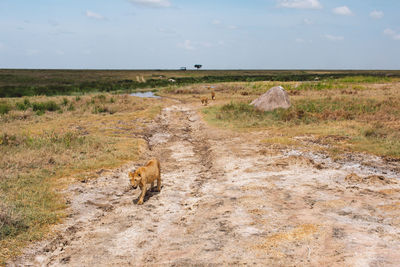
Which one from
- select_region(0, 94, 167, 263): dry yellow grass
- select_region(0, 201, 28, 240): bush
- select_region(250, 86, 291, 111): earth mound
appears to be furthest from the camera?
select_region(250, 86, 291, 111): earth mound

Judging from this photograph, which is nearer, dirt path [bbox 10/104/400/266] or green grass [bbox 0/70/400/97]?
dirt path [bbox 10/104/400/266]

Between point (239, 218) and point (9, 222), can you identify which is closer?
point (9, 222)

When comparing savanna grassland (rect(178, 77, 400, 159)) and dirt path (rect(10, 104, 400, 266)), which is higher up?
savanna grassland (rect(178, 77, 400, 159))

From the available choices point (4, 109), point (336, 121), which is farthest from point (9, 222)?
point (4, 109)

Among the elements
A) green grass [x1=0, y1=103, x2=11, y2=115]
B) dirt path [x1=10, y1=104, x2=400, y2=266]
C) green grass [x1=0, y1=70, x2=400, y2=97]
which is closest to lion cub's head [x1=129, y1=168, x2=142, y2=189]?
dirt path [x1=10, y1=104, x2=400, y2=266]

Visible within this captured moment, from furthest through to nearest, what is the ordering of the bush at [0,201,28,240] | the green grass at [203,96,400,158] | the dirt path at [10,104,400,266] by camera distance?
1. the green grass at [203,96,400,158]
2. the bush at [0,201,28,240]
3. the dirt path at [10,104,400,266]

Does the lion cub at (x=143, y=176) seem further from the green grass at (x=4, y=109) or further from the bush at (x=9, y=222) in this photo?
the green grass at (x=4, y=109)

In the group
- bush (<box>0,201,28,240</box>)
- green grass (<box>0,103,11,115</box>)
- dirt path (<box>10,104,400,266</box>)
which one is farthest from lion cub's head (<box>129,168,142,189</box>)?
green grass (<box>0,103,11,115</box>)

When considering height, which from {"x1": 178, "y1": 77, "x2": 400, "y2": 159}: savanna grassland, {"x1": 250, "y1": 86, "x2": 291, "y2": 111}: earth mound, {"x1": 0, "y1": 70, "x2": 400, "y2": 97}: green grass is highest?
{"x1": 0, "y1": 70, "x2": 400, "y2": 97}: green grass

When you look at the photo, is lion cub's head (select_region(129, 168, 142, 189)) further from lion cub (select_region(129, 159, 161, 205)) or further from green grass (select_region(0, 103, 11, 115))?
green grass (select_region(0, 103, 11, 115))

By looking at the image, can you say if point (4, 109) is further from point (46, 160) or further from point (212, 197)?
point (212, 197)

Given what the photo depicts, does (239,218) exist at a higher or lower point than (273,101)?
lower

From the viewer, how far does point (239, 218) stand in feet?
21.8

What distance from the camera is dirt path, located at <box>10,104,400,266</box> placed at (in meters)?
5.20
